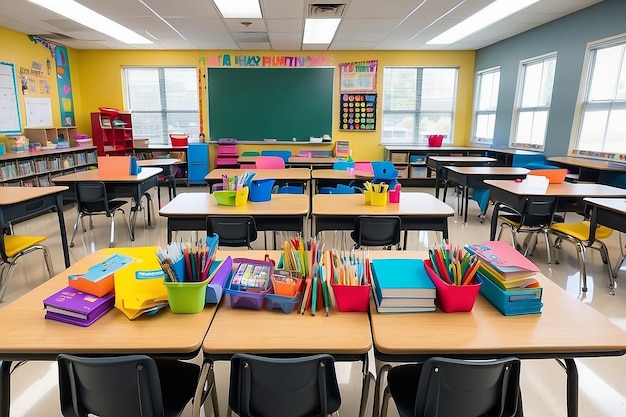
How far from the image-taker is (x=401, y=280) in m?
1.50

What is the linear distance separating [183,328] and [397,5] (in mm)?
5007

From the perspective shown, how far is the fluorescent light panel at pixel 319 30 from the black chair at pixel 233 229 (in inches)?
162

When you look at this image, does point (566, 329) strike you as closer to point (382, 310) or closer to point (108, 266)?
point (382, 310)

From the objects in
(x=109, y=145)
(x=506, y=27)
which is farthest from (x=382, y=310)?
(x=109, y=145)

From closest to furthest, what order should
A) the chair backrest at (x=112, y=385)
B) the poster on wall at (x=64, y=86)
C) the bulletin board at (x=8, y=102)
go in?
the chair backrest at (x=112, y=385) → the bulletin board at (x=8, y=102) → the poster on wall at (x=64, y=86)

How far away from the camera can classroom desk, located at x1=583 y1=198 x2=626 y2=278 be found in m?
2.95

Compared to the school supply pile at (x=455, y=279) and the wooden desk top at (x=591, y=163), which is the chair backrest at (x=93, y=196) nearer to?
the school supply pile at (x=455, y=279)

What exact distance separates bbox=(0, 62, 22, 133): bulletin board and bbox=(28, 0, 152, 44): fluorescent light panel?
4.71 ft

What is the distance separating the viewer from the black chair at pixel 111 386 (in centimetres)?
117

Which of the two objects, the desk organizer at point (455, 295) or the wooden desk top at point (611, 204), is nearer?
the desk organizer at point (455, 295)

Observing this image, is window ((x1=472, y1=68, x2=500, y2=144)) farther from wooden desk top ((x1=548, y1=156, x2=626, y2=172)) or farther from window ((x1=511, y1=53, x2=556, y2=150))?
wooden desk top ((x1=548, y1=156, x2=626, y2=172))

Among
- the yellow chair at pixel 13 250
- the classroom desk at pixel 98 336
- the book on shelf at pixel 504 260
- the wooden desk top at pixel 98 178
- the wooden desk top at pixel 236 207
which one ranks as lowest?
the yellow chair at pixel 13 250

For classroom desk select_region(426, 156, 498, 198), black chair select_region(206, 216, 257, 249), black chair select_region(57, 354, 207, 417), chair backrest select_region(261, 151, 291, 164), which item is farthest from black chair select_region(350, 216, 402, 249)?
chair backrest select_region(261, 151, 291, 164)

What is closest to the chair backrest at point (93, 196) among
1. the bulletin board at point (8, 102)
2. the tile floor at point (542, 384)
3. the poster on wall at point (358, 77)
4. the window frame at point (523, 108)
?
the tile floor at point (542, 384)
